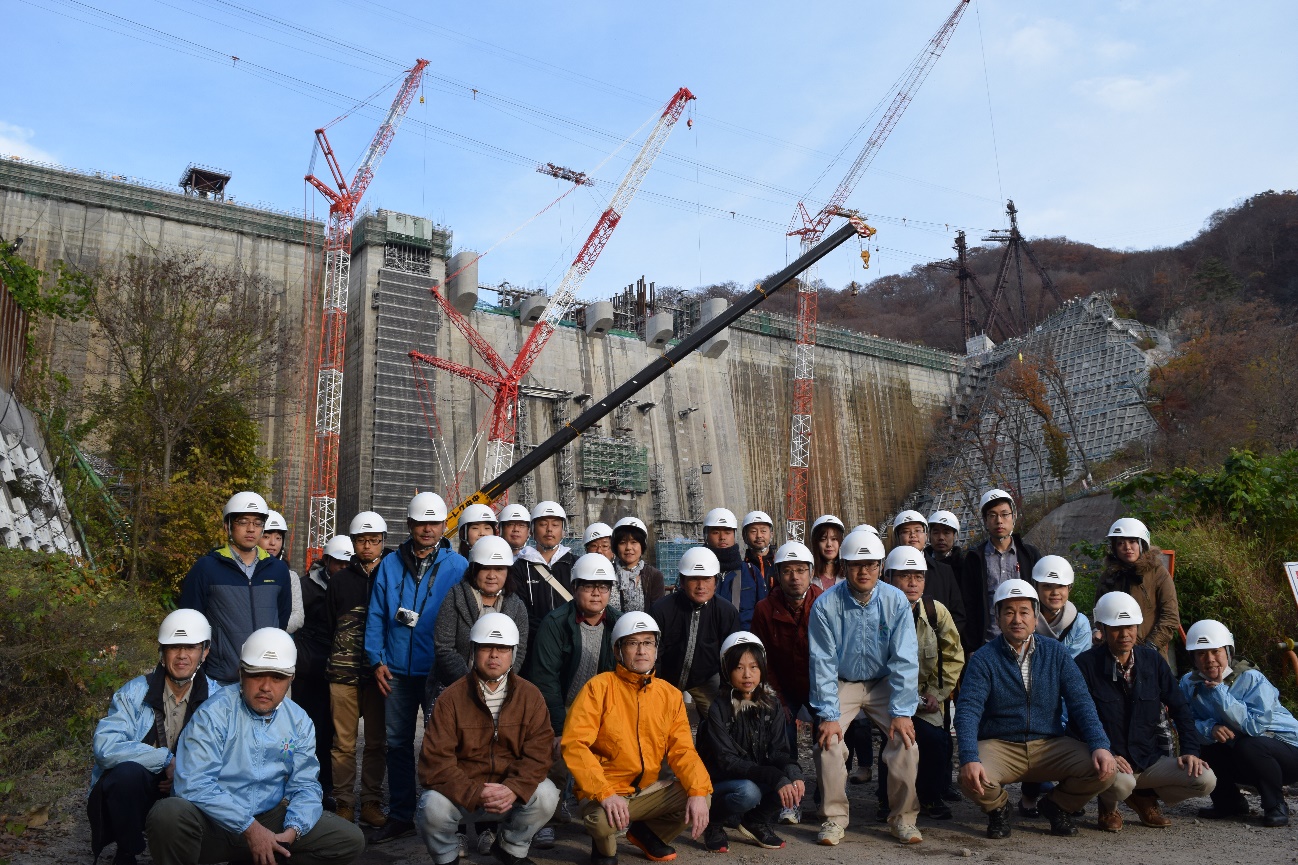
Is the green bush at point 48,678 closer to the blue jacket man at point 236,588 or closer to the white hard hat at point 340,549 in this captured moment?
the blue jacket man at point 236,588

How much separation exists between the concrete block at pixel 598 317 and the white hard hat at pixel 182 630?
41179mm

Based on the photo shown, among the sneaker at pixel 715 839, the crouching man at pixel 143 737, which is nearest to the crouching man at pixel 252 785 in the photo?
the crouching man at pixel 143 737

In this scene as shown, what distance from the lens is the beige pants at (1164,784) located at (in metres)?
5.85

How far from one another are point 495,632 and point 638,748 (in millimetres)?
1016

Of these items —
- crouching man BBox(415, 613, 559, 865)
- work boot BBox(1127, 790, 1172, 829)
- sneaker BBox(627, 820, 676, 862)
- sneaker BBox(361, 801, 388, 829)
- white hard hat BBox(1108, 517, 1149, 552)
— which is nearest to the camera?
crouching man BBox(415, 613, 559, 865)

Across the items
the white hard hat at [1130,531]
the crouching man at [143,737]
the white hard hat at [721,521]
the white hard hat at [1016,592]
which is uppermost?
the white hard hat at [721,521]

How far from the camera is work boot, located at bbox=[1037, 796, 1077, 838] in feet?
19.4

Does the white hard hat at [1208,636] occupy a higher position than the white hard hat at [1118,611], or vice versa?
the white hard hat at [1118,611]

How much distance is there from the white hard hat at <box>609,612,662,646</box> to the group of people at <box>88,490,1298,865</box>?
16mm

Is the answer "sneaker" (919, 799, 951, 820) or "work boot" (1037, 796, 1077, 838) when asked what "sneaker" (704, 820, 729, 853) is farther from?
"work boot" (1037, 796, 1077, 838)

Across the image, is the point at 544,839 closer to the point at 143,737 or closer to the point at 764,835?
the point at 764,835

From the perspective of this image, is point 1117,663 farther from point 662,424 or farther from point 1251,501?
point 662,424

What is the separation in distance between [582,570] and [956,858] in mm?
2675

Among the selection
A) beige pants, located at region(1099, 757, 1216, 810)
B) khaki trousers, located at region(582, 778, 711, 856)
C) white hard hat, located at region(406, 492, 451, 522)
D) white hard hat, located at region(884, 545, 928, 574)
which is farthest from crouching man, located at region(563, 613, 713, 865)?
beige pants, located at region(1099, 757, 1216, 810)
